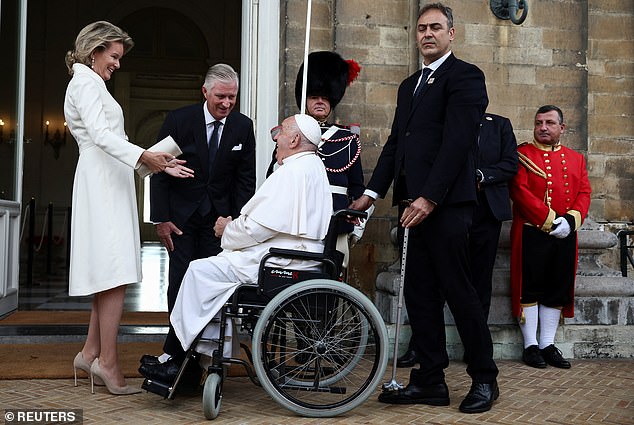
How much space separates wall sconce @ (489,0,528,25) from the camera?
602cm

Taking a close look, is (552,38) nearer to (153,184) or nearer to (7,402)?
(153,184)

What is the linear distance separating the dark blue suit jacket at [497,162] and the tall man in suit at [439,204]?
1.06 metres

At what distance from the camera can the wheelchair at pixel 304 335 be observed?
3.47 meters

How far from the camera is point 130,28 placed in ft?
54.1

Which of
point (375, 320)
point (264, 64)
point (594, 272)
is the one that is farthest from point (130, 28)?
point (375, 320)

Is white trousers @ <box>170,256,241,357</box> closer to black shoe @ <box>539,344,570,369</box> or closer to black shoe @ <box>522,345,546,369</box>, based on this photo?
black shoe @ <box>522,345,546,369</box>

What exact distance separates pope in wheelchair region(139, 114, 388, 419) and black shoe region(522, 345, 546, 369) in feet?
5.20

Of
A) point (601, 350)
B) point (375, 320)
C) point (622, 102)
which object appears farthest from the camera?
point (622, 102)

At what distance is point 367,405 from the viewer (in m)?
3.83

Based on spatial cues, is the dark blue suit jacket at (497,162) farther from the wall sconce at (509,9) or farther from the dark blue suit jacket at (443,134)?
the wall sconce at (509,9)

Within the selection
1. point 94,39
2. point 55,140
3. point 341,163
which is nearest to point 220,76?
point 94,39

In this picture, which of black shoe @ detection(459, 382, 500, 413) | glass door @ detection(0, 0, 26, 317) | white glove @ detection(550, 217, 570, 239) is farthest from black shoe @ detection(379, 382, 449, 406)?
glass door @ detection(0, 0, 26, 317)

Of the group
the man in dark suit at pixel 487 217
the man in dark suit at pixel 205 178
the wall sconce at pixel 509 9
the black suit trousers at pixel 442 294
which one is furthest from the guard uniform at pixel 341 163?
the wall sconce at pixel 509 9

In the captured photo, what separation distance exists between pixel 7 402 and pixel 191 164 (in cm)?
145
